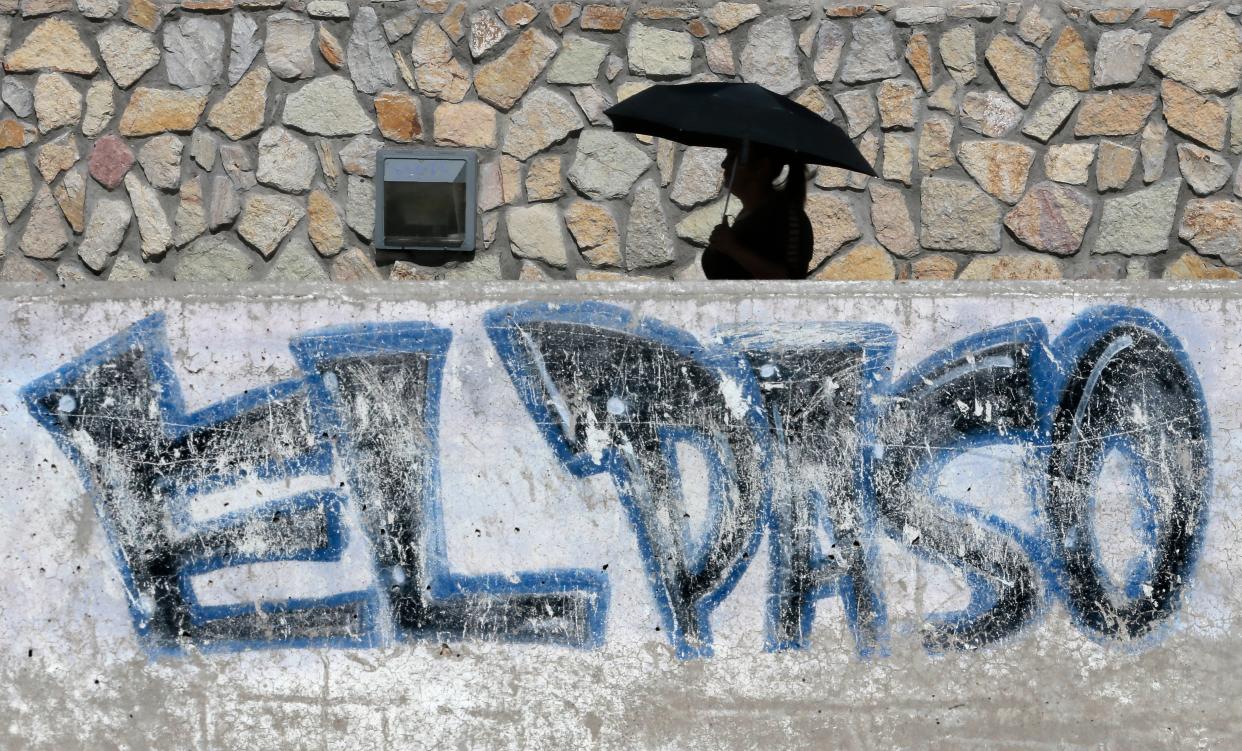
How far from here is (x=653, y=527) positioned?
3459 mm

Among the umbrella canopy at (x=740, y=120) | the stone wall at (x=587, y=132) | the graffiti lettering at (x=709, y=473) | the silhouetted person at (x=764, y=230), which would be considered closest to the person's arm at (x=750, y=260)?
the silhouetted person at (x=764, y=230)

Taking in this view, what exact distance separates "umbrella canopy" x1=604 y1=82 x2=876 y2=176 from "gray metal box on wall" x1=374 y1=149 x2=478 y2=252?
3.38 feet

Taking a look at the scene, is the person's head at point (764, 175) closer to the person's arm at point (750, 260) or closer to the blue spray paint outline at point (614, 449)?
the person's arm at point (750, 260)

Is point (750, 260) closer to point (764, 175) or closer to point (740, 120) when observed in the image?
point (764, 175)

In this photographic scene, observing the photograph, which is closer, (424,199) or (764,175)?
(764,175)

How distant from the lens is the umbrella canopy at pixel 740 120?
434cm

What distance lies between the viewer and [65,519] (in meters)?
3.49

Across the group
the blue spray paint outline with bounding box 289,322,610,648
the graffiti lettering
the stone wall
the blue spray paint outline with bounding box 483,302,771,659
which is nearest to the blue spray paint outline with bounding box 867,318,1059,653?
the graffiti lettering

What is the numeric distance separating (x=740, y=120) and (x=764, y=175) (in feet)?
1.19

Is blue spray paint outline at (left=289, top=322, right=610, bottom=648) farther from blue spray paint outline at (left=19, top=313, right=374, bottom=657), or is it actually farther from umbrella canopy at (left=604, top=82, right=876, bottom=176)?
umbrella canopy at (left=604, top=82, right=876, bottom=176)

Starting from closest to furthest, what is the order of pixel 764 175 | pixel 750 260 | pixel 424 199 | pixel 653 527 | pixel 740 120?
pixel 653 527 < pixel 740 120 < pixel 750 260 < pixel 764 175 < pixel 424 199

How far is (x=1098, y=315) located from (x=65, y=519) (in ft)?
9.10

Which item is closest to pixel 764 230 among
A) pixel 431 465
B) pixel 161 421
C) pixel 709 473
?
pixel 709 473

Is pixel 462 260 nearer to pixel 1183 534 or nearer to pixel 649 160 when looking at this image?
pixel 649 160
